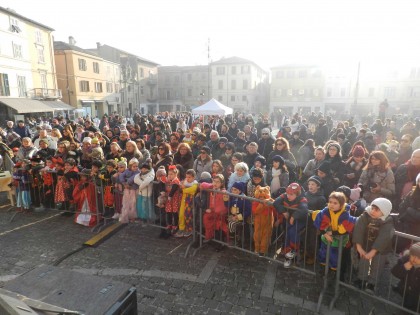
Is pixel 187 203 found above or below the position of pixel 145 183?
below

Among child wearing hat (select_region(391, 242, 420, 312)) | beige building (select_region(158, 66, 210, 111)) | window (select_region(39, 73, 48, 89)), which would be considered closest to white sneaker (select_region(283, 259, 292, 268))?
child wearing hat (select_region(391, 242, 420, 312))

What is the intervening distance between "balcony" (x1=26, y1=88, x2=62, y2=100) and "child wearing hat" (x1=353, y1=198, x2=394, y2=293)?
1522 inches

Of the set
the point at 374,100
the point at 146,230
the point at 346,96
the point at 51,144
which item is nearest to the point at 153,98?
the point at 346,96

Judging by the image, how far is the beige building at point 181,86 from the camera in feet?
218

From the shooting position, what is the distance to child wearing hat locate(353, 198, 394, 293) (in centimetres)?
376

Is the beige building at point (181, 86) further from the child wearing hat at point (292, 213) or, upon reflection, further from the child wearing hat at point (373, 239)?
the child wearing hat at point (373, 239)

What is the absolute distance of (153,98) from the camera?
2648 inches

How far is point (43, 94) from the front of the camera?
35.1 meters

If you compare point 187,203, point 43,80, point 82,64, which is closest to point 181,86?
point 82,64

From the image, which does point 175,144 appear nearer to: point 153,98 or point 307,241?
point 307,241

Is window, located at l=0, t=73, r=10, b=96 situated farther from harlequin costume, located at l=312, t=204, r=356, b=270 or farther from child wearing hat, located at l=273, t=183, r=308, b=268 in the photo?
harlequin costume, located at l=312, t=204, r=356, b=270

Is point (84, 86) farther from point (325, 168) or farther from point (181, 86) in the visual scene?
point (325, 168)

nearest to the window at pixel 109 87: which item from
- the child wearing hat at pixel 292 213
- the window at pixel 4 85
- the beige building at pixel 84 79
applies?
the beige building at pixel 84 79

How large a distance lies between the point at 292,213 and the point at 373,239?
3.96 ft
